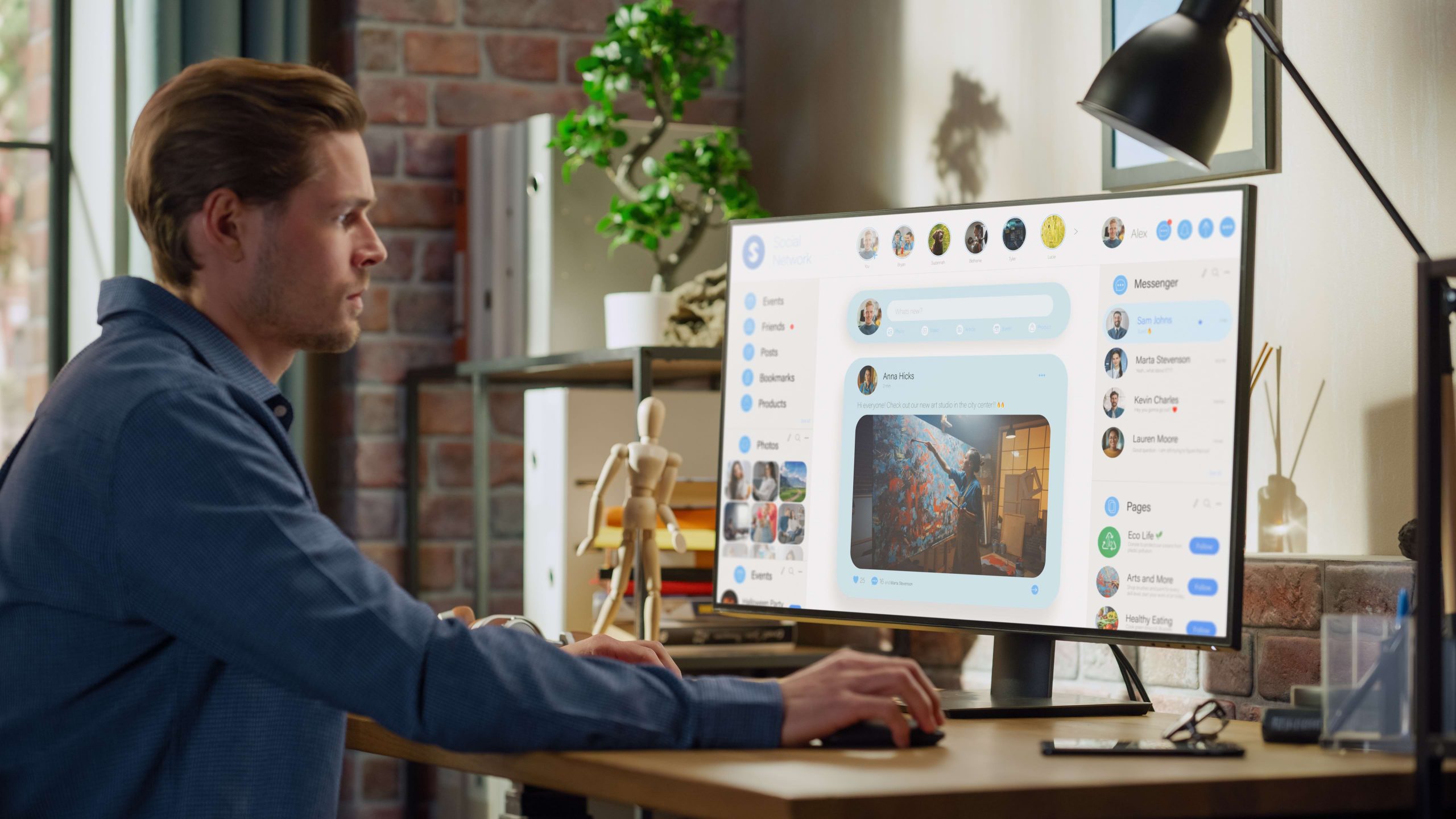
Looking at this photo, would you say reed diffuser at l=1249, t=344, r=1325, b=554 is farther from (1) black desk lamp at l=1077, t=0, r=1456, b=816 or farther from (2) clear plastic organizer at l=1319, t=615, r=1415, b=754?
(2) clear plastic organizer at l=1319, t=615, r=1415, b=754

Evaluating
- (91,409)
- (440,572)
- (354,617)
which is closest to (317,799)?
(354,617)

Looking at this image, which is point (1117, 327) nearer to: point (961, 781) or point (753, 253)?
point (753, 253)

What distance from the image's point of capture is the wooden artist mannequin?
1999 mm

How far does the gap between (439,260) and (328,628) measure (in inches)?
63.6

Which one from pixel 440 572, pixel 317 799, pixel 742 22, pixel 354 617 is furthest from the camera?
pixel 742 22

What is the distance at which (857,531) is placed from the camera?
157cm

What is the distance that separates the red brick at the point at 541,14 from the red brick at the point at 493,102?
0.10 m

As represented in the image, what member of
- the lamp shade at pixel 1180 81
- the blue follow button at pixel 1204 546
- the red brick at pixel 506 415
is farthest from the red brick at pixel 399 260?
the blue follow button at pixel 1204 546

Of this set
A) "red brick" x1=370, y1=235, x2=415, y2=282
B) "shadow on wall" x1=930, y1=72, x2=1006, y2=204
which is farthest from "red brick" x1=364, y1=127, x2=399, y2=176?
"shadow on wall" x1=930, y1=72, x2=1006, y2=204

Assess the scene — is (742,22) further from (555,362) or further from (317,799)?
(317,799)

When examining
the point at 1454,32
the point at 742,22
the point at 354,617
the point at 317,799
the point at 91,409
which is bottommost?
the point at 317,799

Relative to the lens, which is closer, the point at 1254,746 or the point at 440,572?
the point at 1254,746

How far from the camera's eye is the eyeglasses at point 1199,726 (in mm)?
1196

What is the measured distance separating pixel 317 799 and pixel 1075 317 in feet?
2.59
